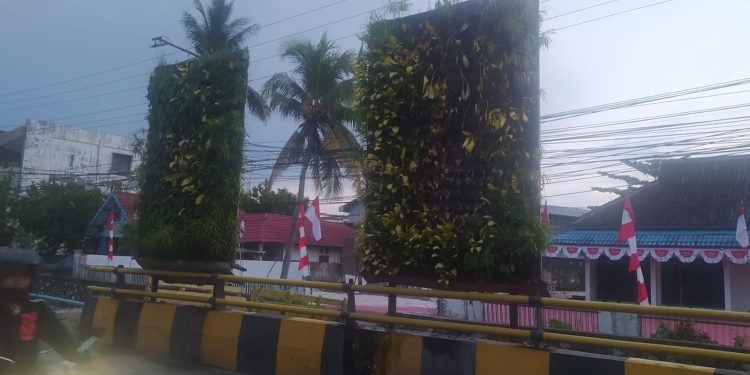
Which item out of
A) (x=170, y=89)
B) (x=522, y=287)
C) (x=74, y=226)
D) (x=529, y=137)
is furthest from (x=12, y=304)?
(x=74, y=226)

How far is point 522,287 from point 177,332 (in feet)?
14.0

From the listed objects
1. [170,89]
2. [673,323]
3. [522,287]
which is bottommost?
[673,323]

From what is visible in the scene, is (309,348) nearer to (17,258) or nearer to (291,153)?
(17,258)

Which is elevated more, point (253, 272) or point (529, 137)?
point (529, 137)

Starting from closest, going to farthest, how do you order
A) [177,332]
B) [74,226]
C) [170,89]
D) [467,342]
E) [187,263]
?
[467,342] → [177,332] → [187,263] → [170,89] → [74,226]

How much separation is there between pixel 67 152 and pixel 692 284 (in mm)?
38966

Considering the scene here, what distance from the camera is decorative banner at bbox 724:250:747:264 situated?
51.3 ft

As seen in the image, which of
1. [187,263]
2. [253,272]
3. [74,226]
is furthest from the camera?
[74,226]

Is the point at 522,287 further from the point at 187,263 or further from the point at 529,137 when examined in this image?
the point at 187,263

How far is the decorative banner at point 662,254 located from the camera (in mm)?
16969

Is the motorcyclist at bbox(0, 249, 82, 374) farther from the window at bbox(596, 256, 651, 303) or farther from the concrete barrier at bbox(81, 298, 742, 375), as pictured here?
the window at bbox(596, 256, 651, 303)

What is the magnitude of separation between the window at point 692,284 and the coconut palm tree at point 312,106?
12.9 meters

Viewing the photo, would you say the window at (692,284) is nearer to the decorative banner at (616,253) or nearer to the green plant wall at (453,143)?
the decorative banner at (616,253)

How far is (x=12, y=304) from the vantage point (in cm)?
375
